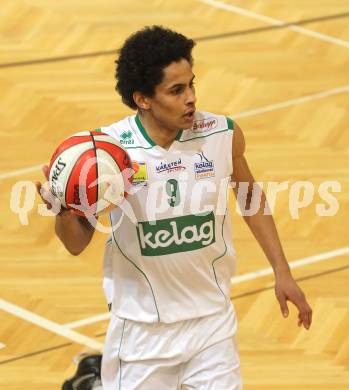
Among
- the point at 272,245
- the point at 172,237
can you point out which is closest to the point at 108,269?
the point at 172,237

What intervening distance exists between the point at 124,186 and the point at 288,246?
3141 millimetres

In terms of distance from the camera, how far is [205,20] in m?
10.6

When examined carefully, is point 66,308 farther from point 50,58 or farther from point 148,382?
point 50,58

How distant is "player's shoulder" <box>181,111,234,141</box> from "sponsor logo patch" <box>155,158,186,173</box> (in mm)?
132

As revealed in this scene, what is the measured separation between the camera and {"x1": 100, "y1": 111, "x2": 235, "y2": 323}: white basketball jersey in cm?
479

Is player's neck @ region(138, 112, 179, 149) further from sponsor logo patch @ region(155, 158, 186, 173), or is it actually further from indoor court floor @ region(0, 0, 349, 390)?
indoor court floor @ region(0, 0, 349, 390)

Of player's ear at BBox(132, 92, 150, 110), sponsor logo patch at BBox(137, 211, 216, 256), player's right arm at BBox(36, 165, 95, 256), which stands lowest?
sponsor logo patch at BBox(137, 211, 216, 256)

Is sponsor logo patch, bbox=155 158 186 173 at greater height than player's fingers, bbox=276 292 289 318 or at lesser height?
greater

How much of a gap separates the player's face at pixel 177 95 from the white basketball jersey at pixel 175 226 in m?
0.15

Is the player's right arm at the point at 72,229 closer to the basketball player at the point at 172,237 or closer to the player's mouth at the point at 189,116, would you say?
the basketball player at the point at 172,237

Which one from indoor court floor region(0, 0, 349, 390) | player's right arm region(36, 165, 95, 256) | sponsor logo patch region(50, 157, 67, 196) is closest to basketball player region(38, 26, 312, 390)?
player's right arm region(36, 165, 95, 256)

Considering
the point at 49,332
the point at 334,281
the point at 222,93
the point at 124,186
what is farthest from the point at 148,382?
the point at 222,93

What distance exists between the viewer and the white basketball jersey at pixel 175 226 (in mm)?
4789

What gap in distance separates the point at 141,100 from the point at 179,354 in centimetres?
113
